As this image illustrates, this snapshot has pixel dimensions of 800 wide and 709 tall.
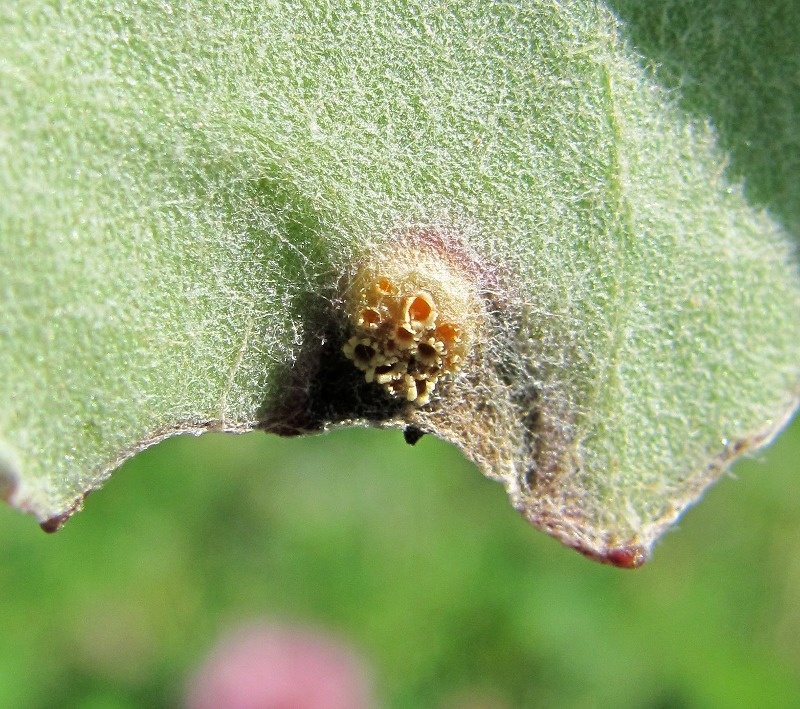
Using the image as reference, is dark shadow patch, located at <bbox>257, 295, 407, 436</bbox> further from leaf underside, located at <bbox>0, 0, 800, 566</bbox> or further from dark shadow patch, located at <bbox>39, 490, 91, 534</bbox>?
dark shadow patch, located at <bbox>39, 490, 91, 534</bbox>

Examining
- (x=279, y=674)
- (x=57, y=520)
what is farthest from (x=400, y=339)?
(x=279, y=674)

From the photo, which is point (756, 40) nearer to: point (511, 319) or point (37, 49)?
point (511, 319)

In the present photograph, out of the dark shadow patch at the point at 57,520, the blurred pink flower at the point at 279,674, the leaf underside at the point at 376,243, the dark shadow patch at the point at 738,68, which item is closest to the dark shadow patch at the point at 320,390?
the leaf underside at the point at 376,243

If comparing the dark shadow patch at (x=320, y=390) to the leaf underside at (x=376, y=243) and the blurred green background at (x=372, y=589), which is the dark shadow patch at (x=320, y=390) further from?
the blurred green background at (x=372, y=589)

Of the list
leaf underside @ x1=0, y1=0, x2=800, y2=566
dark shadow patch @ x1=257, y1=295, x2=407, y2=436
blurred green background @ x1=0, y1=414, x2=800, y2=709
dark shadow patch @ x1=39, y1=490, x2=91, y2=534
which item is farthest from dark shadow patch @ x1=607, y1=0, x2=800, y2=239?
blurred green background @ x1=0, y1=414, x2=800, y2=709

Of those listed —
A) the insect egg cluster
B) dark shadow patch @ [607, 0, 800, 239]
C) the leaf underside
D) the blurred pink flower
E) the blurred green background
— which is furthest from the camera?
the blurred green background

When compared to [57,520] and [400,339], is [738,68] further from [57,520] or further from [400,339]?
[57,520]
